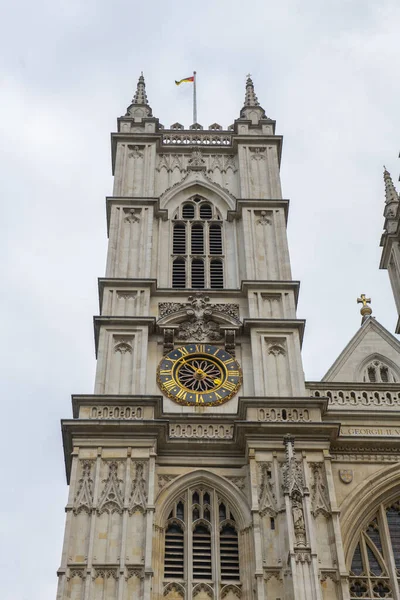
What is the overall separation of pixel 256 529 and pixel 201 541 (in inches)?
55.1

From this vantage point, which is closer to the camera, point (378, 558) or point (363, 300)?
point (378, 558)

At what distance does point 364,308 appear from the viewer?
29922mm

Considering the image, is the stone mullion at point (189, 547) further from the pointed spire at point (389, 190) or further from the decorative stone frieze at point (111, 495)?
the pointed spire at point (389, 190)

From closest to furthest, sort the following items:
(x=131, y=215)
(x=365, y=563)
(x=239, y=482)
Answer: (x=365, y=563) → (x=239, y=482) → (x=131, y=215)

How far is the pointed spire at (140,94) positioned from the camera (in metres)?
36.4

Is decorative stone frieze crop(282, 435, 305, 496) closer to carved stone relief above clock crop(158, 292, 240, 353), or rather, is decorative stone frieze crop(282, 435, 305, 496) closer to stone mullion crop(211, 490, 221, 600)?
stone mullion crop(211, 490, 221, 600)

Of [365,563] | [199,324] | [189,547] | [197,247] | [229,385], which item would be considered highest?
[197,247]

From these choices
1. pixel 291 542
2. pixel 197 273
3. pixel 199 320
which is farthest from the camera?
pixel 197 273

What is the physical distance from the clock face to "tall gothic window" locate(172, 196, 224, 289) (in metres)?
2.98

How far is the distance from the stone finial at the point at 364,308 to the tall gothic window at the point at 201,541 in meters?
8.81

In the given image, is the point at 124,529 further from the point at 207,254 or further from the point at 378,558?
the point at 207,254

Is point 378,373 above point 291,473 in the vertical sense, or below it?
above

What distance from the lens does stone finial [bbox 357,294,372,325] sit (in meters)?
29.6

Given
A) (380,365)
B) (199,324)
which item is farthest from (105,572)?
(380,365)
